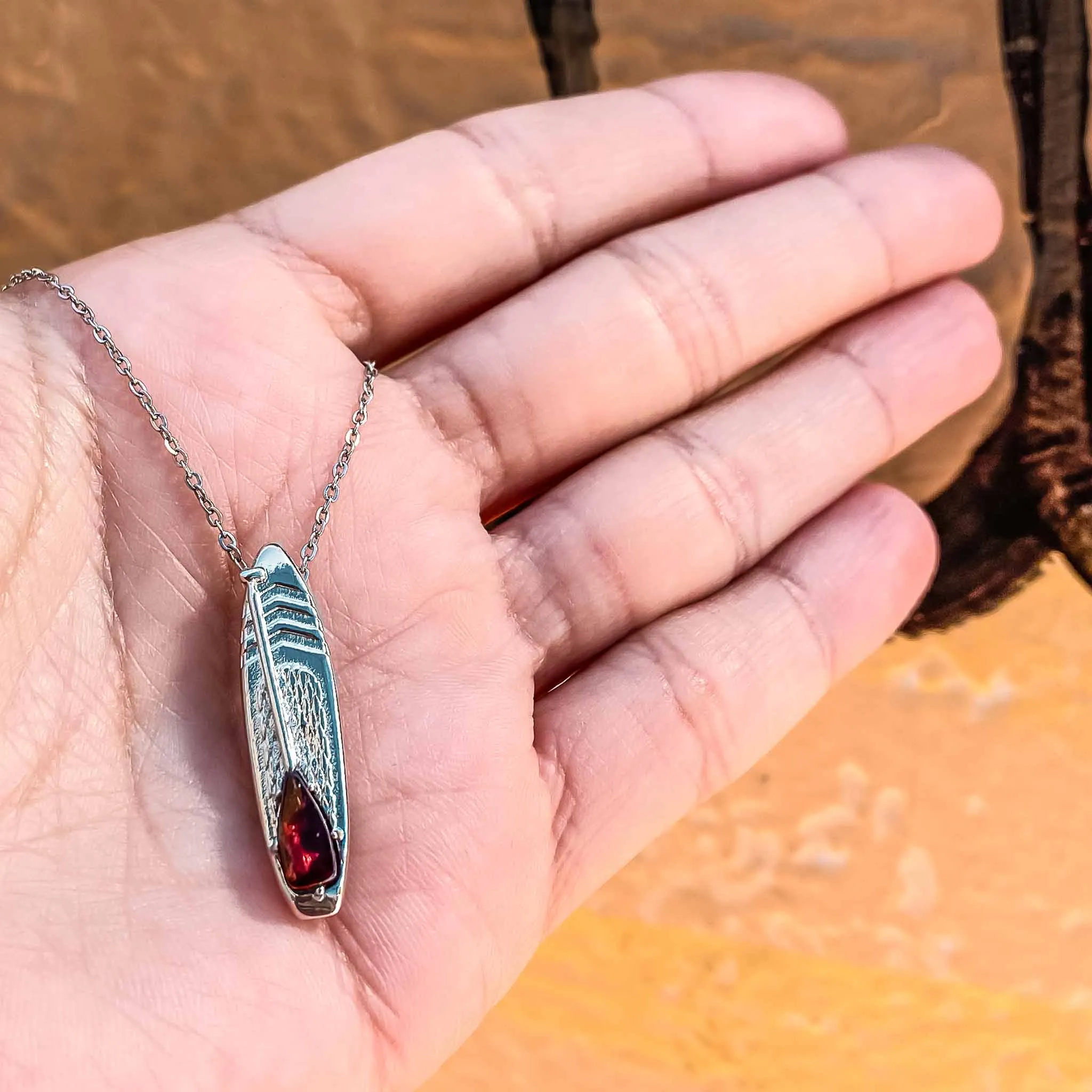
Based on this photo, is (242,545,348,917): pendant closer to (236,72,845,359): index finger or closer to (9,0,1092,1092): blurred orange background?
(236,72,845,359): index finger

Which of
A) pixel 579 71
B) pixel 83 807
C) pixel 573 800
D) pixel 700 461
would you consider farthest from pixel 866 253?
pixel 83 807

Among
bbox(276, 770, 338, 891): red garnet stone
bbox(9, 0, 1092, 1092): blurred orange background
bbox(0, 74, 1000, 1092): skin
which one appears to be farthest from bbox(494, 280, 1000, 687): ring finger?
bbox(276, 770, 338, 891): red garnet stone

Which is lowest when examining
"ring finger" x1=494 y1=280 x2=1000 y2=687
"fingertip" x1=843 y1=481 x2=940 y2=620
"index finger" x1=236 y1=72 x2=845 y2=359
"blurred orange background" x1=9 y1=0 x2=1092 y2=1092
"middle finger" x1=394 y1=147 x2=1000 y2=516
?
"blurred orange background" x1=9 y1=0 x2=1092 y2=1092

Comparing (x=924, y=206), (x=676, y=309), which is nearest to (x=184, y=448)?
(x=676, y=309)

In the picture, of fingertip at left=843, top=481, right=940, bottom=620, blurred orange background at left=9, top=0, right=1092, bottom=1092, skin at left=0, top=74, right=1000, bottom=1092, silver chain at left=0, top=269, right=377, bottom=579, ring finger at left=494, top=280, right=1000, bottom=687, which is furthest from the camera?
blurred orange background at left=9, top=0, right=1092, bottom=1092

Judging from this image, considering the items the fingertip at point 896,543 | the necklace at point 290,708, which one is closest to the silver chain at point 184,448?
the necklace at point 290,708

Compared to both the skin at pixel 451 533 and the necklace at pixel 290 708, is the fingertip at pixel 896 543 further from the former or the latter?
the necklace at pixel 290 708

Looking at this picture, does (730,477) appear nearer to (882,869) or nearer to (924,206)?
(924,206)

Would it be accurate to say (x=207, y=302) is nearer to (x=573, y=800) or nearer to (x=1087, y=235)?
(x=573, y=800)
